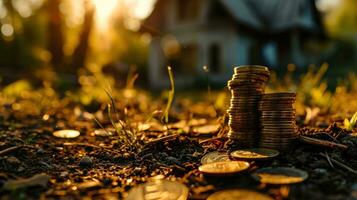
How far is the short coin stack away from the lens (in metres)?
2.29

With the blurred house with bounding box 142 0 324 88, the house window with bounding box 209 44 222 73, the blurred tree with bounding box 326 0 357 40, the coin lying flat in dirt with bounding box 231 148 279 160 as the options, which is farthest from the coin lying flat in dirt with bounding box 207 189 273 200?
the blurred tree with bounding box 326 0 357 40

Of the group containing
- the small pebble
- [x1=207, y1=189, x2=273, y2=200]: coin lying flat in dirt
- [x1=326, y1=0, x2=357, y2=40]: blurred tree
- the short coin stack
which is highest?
[x1=326, y1=0, x2=357, y2=40]: blurred tree

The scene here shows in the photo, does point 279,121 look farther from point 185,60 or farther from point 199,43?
point 185,60

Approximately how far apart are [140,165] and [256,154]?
2.51 feet

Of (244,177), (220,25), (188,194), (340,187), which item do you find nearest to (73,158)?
(188,194)

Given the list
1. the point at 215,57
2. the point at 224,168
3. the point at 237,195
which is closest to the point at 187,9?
the point at 215,57

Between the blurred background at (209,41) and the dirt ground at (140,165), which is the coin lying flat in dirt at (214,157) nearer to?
the dirt ground at (140,165)

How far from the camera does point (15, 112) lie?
4758mm

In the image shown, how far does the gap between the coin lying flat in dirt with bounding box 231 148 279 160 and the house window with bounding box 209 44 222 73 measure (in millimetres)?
13406

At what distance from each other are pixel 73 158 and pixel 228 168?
4.03 ft

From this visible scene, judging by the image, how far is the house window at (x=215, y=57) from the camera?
615 inches

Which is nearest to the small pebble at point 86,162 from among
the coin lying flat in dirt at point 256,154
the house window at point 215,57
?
the coin lying flat in dirt at point 256,154

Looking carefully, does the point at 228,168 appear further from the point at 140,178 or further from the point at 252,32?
the point at 252,32

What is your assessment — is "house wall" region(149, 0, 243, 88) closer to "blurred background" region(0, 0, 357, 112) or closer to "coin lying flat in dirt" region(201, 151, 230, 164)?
"blurred background" region(0, 0, 357, 112)
